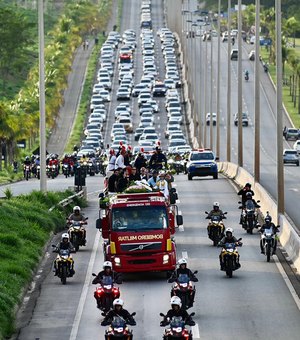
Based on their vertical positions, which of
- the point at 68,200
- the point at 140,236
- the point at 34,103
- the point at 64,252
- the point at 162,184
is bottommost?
the point at 34,103

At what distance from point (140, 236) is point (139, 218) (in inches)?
27.1

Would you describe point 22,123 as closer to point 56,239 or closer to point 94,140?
point 94,140

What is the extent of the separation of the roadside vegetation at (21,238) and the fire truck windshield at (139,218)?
7.89 feet

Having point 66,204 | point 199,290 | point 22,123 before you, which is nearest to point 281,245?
point 199,290

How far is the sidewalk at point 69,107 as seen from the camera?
5295 inches

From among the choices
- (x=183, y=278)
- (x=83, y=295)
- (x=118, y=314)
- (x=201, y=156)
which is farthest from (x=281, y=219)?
(x=201, y=156)

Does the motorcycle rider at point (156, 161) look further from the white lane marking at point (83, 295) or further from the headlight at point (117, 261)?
the headlight at point (117, 261)

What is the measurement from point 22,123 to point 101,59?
79.0 meters

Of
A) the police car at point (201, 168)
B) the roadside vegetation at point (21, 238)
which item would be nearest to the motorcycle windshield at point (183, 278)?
the roadside vegetation at point (21, 238)

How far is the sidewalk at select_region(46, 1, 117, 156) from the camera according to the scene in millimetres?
134500

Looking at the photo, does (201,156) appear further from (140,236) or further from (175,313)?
(175,313)

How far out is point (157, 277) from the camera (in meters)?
36.0

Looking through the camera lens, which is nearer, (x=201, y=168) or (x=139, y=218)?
(x=139, y=218)

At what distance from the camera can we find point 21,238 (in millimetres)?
40000
